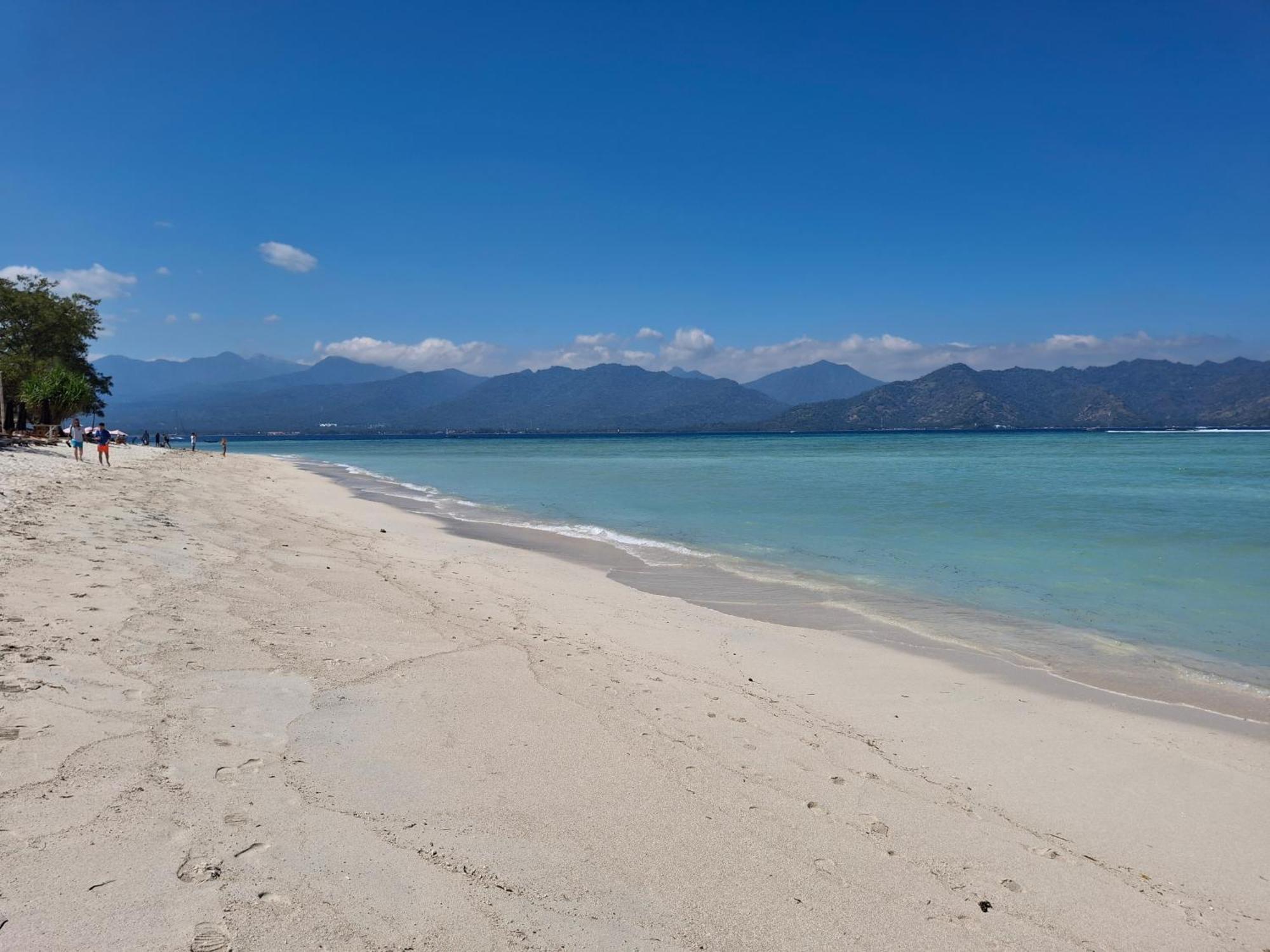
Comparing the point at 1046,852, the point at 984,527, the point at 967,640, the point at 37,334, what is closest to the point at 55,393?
the point at 37,334

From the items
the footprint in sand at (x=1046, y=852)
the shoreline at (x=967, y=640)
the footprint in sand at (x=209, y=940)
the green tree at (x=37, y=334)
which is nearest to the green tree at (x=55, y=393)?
the green tree at (x=37, y=334)

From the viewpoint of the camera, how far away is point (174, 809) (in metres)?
3.37

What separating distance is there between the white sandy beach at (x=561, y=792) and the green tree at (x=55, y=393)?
132 feet

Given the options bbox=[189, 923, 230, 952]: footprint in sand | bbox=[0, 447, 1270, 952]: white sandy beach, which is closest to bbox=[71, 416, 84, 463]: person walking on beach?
bbox=[0, 447, 1270, 952]: white sandy beach

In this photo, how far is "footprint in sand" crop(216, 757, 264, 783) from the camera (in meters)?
3.79

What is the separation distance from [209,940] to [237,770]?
1.51 m

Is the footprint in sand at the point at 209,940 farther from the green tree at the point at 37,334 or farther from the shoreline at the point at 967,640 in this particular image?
the green tree at the point at 37,334

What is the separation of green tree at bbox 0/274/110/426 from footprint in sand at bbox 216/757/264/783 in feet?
153

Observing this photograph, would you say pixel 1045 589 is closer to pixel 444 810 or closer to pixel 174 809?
pixel 444 810

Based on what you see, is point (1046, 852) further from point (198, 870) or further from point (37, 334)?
point (37, 334)

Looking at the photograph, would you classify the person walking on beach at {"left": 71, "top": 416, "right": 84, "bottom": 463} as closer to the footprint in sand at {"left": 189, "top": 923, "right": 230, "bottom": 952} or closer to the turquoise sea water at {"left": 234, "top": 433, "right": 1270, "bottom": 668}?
the turquoise sea water at {"left": 234, "top": 433, "right": 1270, "bottom": 668}

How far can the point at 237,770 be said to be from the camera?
12.8 feet

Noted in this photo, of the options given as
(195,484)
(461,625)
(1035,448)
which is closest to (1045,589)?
(461,625)

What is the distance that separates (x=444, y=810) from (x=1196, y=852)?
4.37m
